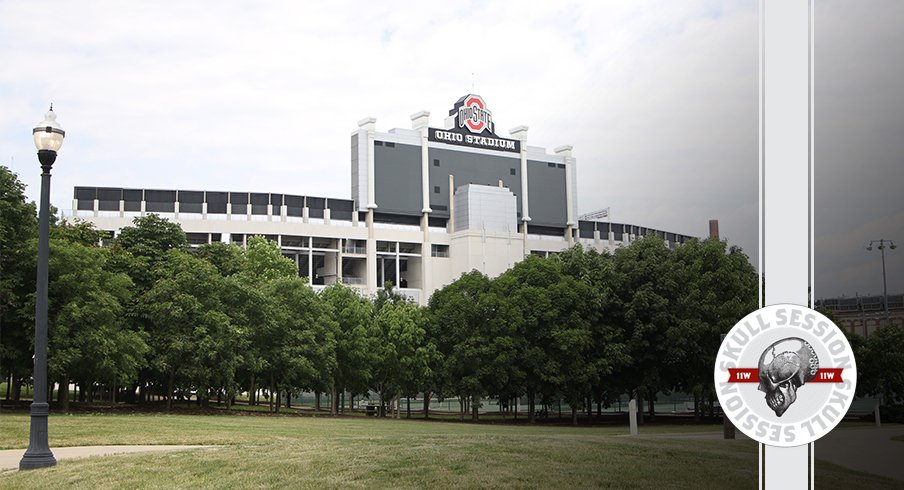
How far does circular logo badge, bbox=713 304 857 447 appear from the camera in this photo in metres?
6.01

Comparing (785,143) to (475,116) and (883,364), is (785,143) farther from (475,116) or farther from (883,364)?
(475,116)

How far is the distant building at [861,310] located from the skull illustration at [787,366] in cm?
234

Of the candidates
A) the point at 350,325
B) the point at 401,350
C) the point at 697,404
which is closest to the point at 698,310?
the point at 697,404

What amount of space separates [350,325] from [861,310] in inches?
1434

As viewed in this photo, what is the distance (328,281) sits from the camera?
8300cm

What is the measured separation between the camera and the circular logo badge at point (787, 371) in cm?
601

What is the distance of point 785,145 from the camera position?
6.82m

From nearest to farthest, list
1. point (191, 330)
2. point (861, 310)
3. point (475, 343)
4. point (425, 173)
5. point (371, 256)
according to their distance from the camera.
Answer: point (861, 310), point (191, 330), point (475, 343), point (371, 256), point (425, 173)

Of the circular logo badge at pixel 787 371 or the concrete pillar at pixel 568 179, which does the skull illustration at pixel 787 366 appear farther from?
the concrete pillar at pixel 568 179

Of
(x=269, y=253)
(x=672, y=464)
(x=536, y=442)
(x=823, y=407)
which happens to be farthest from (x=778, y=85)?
(x=269, y=253)

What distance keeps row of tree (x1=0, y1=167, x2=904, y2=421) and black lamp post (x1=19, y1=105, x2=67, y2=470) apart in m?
16.2

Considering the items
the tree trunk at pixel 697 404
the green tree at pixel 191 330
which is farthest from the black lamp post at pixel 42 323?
the tree trunk at pixel 697 404

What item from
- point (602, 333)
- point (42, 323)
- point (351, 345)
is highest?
point (42, 323)

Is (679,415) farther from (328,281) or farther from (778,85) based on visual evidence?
(328,281)
